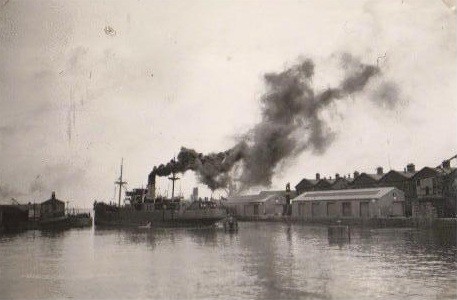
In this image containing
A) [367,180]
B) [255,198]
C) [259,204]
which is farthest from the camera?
[255,198]

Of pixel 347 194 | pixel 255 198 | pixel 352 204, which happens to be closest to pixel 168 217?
pixel 352 204

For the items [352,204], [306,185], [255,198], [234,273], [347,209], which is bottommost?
[234,273]

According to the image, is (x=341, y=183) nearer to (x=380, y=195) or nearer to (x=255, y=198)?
(x=380, y=195)

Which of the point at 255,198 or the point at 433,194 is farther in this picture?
the point at 255,198

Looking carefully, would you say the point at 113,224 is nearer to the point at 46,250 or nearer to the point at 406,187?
the point at 46,250

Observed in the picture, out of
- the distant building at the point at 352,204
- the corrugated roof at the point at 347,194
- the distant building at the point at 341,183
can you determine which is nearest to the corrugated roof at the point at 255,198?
the corrugated roof at the point at 347,194

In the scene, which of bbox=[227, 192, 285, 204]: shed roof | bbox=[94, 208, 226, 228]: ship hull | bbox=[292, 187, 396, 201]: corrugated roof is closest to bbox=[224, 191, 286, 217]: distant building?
bbox=[227, 192, 285, 204]: shed roof
